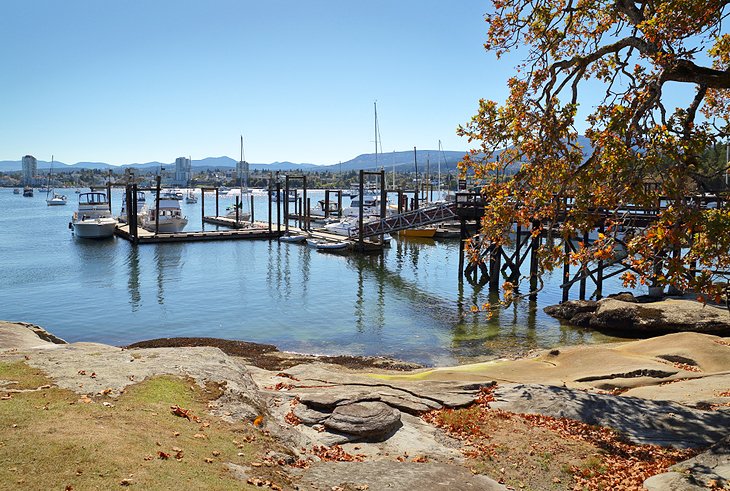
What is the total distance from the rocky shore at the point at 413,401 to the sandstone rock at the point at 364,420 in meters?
0.02

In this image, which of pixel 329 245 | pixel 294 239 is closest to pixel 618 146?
pixel 329 245

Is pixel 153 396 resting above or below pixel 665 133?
below

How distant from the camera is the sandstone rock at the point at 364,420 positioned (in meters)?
11.2

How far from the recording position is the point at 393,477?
927 cm

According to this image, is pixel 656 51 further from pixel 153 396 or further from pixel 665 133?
pixel 153 396

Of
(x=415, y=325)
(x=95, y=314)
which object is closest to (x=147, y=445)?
(x=415, y=325)

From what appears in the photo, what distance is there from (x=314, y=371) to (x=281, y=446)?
6.56 meters

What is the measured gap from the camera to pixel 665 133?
36.6ft

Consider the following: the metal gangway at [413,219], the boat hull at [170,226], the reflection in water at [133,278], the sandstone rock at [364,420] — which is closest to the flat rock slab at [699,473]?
the sandstone rock at [364,420]


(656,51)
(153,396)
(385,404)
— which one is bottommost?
(385,404)

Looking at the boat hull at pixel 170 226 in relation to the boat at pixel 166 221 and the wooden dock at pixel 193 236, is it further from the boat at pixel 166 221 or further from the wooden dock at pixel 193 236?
the wooden dock at pixel 193 236

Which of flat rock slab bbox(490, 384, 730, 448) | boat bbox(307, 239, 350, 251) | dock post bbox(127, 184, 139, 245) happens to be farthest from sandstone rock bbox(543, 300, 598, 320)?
dock post bbox(127, 184, 139, 245)

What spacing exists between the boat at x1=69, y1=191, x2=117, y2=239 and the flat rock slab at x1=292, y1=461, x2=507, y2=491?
6266 cm

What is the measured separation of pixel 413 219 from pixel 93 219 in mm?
39791
